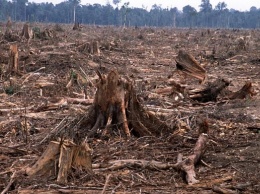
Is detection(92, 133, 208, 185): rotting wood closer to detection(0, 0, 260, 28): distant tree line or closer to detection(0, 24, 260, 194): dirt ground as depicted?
detection(0, 24, 260, 194): dirt ground

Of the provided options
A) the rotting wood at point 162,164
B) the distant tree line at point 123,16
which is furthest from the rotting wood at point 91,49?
the distant tree line at point 123,16

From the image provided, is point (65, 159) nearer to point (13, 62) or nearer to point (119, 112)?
point (119, 112)

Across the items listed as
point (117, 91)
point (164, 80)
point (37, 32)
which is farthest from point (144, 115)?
A: point (37, 32)

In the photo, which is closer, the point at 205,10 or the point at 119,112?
the point at 119,112

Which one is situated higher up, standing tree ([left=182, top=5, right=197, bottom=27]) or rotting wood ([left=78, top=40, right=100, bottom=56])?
standing tree ([left=182, top=5, right=197, bottom=27])

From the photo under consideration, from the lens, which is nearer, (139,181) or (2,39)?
(139,181)

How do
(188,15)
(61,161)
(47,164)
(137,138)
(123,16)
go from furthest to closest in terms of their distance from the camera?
(188,15)
(123,16)
(137,138)
(47,164)
(61,161)

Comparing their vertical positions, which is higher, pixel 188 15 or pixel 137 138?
pixel 188 15

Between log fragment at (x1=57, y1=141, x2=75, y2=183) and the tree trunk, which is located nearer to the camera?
log fragment at (x1=57, y1=141, x2=75, y2=183)

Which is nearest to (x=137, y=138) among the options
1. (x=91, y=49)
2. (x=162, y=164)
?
(x=162, y=164)

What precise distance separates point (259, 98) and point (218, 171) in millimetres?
4826

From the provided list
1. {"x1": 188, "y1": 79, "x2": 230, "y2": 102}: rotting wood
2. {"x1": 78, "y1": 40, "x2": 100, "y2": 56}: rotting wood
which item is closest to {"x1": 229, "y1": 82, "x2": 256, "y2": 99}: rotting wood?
{"x1": 188, "y1": 79, "x2": 230, "y2": 102}: rotting wood

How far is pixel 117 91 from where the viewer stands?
629cm

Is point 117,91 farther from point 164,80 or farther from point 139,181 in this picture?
point 164,80
